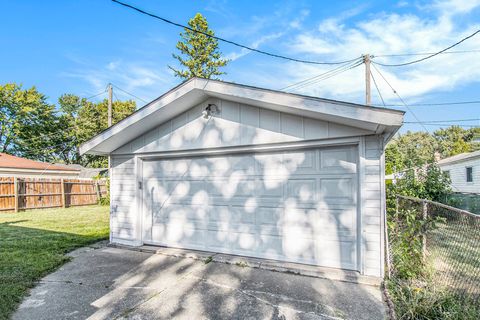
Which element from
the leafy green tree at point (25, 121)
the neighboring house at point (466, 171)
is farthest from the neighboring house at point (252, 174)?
the leafy green tree at point (25, 121)

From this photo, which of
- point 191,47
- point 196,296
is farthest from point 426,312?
point 191,47

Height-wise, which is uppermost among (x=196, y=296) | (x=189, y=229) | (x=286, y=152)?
(x=286, y=152)

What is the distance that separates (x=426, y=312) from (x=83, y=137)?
3449 cm

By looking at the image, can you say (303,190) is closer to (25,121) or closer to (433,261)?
(433,261)

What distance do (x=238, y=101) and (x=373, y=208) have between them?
278 centimetres

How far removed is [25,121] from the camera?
1118 inches

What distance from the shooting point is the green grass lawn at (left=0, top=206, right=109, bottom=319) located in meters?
3.66

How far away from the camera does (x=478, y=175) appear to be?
14633 mm

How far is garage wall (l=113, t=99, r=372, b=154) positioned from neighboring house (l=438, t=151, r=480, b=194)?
43.3 feet

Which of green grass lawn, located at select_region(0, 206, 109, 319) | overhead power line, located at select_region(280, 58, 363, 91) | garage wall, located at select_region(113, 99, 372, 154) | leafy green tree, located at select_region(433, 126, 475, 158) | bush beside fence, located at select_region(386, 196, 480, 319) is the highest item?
overhead power line, located at select_region(280, 58, 363, 91)

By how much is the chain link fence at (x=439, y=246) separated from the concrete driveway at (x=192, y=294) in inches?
32.6

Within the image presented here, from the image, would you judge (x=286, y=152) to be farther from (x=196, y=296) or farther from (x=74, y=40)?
(x=74, y=40)

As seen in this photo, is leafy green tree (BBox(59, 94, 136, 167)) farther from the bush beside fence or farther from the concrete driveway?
the bush beside fence

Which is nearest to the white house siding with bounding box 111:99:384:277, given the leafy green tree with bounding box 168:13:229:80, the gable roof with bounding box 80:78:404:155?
the gable roof with bounding box 80:78:404:155
